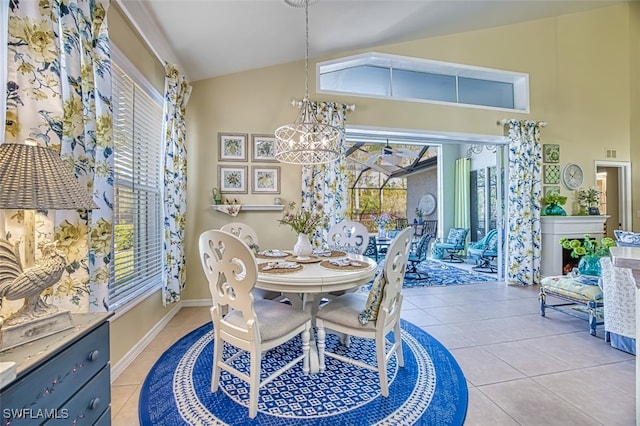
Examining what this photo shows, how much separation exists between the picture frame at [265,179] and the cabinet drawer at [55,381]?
9.25ft

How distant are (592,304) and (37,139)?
4.38m

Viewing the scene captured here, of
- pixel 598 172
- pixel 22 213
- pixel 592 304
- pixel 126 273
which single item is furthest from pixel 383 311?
pixel 598 172

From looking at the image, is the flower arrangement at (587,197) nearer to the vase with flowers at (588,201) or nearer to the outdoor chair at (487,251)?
the vase with flowers at (588,201)

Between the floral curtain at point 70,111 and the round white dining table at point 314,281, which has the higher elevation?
the floral curtain at point 70,111

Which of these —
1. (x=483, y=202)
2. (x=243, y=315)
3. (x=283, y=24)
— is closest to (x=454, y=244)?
(x=483, y=202)

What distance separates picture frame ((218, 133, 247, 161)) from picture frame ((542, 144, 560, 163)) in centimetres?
480

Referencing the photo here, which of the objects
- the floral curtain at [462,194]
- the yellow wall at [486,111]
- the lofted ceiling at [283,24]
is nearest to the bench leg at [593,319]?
the yellow wall at [486,111]

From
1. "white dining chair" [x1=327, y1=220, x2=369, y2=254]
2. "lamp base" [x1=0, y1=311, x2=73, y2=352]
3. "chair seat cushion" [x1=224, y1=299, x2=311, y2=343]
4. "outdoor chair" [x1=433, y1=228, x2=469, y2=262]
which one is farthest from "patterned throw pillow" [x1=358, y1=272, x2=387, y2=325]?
"outdoor chair" [x1=433, y1=228, x2=469, y2=262]

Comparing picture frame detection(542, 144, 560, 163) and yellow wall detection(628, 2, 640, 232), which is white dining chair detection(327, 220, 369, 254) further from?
yellow wall detection(628, 2, 640, 232)

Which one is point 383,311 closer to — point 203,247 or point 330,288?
point 330,288

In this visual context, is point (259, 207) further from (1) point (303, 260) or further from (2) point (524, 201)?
(2) point (524, 201)

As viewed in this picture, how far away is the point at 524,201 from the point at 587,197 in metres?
1.29

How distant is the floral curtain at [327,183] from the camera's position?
399 cm

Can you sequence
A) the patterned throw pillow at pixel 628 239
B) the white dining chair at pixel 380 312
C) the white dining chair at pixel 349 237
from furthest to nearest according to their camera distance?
the white dining chair at pixel 349 237 < the patterned throw pillow at pixel 628 239 < the white dining chair at pixel 380 312
